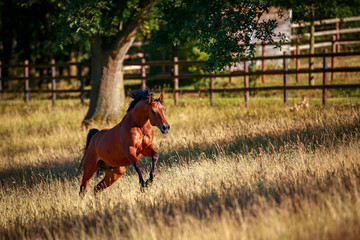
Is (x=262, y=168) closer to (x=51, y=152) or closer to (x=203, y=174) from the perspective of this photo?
(x=203, y=174)

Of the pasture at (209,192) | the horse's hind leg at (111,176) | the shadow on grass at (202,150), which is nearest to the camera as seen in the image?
the pasture at (209,192)

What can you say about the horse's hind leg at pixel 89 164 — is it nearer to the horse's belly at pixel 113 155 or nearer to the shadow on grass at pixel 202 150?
the horse's belly at pixel 113 155

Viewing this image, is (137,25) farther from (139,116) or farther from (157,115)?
(157,115)

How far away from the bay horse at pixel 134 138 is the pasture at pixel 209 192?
0.47m

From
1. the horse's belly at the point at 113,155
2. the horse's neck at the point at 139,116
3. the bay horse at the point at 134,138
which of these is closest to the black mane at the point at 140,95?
the bay horse at the point at 134,138

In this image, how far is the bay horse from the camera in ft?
17.0

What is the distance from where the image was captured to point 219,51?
8312mm

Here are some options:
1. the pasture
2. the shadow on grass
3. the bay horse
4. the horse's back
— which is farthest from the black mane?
the shadow on grass

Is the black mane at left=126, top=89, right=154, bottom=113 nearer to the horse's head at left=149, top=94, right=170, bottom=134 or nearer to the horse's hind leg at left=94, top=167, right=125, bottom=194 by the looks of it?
the horse's head at left=149, top=94, right=170, bottom=134

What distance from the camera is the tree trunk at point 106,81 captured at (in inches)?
518

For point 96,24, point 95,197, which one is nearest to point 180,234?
point 95,197

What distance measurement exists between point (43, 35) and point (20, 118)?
13.4 metres

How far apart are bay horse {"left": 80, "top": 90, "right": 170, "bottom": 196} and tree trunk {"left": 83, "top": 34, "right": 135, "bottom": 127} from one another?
7427mm

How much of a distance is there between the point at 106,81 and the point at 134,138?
8.35 metres
